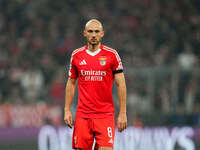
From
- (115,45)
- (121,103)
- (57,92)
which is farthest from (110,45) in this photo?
(121,103)

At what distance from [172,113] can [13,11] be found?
5854 mm

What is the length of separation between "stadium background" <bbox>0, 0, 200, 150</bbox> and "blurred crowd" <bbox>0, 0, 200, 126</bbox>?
0.02m

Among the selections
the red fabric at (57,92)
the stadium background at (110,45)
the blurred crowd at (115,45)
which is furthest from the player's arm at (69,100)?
the red fabric at (57,92)

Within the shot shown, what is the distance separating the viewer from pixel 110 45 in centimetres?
1404

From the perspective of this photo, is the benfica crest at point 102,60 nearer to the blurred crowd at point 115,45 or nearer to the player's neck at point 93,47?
the player's neck at point 93,47

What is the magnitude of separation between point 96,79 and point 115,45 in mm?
7844

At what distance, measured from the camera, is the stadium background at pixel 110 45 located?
12.2 m

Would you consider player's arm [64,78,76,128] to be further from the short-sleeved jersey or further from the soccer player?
the short-sleeved jersey

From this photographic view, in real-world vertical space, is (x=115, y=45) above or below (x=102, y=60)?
above

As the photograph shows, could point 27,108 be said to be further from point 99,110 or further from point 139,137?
point 99,110

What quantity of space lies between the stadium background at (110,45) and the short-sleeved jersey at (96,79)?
5263 millimetres

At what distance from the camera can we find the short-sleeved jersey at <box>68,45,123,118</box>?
646 cm

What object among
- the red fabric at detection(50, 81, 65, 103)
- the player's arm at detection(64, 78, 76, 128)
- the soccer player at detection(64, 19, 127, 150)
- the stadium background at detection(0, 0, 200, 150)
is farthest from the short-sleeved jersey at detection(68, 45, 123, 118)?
the red fabric at detection(50, 81, 65, 103)

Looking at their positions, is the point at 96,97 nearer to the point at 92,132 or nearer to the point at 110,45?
the point at 92,132
